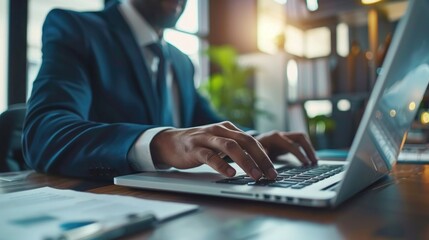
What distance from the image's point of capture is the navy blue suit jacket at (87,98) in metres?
0.61

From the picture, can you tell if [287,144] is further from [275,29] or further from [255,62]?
[275,29]

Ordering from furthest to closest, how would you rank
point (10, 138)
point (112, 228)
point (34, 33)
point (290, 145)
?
point (34, 33)
point (10, 138)
point (290, 145)
point (112, 228)

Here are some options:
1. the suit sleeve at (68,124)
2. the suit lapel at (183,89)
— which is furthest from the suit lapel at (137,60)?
the suit lapel at (183,89)

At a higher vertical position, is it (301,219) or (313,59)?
(313,59)

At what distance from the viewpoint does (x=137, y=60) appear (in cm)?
104

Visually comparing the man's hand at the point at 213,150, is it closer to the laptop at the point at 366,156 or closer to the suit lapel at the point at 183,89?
the laptop at the point at 366,156

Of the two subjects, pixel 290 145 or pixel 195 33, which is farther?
pixel 195 33

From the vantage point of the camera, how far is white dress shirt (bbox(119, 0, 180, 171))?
583mm

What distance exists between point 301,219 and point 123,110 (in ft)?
2.48

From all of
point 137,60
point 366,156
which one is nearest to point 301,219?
point 366,156

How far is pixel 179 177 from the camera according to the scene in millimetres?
520

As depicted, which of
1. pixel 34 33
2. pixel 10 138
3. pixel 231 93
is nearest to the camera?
pixel 10 138

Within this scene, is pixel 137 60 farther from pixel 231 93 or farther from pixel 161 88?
pixel 231 93

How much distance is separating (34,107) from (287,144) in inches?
21.6
